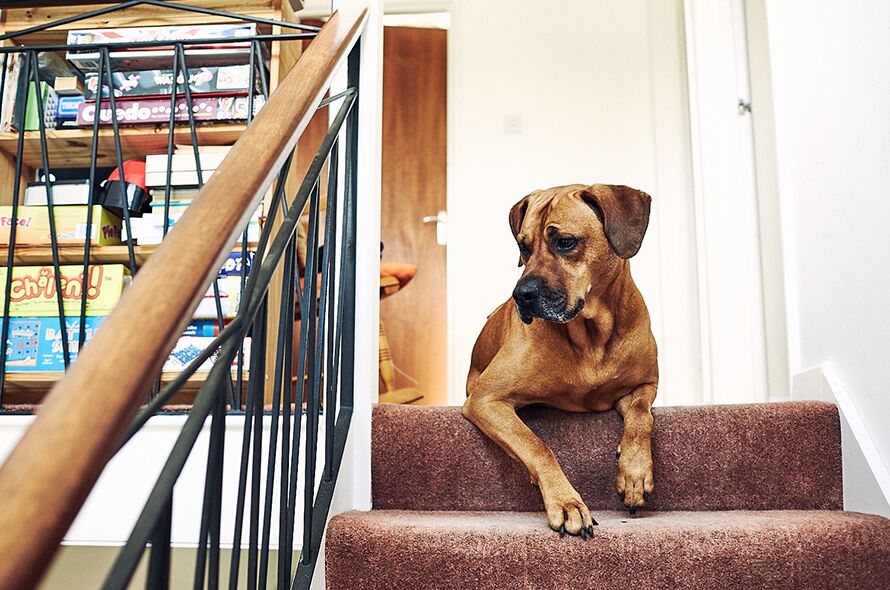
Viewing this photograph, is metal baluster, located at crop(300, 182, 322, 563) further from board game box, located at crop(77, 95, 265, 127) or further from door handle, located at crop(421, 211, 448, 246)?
door handle, located at crop(421, 211, 448, 246)

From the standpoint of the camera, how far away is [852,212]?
1.44 m

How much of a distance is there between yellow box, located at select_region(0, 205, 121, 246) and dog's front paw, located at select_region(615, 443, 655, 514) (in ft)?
6.09

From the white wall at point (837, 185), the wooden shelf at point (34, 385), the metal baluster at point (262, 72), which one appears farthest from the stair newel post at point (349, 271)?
the metal baluster at point (262, 72)

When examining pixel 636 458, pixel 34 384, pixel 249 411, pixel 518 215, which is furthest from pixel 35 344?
pixel 636 458

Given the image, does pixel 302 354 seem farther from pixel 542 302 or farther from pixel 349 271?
pixel 542 302

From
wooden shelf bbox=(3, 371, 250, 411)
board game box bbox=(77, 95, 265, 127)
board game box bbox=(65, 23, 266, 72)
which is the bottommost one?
wooden shelf bbox=(3, 371, 250, 411)

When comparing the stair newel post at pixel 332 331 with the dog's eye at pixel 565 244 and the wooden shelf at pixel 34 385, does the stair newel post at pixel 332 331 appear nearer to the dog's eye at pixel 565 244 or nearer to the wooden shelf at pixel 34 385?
the dog's eye at pixel 565 244

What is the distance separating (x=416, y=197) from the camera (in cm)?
376

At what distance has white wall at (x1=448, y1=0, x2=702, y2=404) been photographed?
3391mm

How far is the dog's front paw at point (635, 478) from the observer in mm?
1315

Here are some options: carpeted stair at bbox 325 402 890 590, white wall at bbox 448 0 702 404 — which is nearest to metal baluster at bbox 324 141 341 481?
carpeted stair at bbox 325 402 890 590

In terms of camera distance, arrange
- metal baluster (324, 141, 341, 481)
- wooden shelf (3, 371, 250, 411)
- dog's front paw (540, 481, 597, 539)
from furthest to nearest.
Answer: wooden shelf (3, 371, 250, 411)
metal baluster (324, 141, 341, 481)
dog's front paw (540, 481, 597, 539)

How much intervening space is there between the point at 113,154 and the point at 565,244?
6.34 feet

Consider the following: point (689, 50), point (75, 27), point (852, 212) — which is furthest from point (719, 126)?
point (75, 27)
